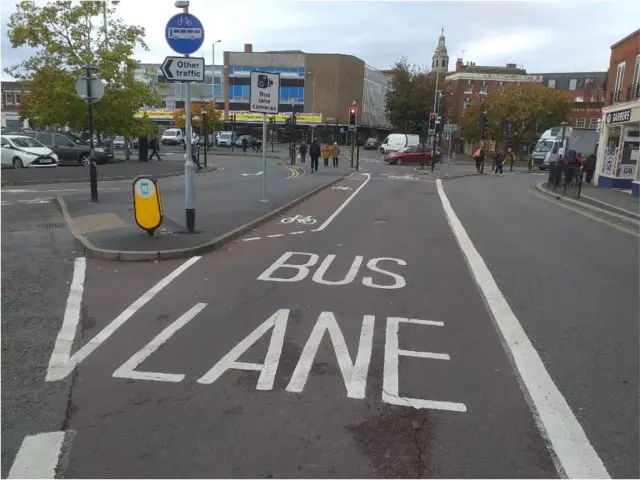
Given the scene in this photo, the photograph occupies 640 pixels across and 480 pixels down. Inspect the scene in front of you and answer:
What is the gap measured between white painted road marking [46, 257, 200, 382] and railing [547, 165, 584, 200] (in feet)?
58.3

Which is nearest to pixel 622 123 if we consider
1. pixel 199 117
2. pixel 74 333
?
pixel 74 333

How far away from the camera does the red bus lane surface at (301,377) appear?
3232 mm

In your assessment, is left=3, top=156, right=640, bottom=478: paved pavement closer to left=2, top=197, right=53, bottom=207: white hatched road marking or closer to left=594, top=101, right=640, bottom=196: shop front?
left=2, top=197, right=53, bottom=207: white hatched road marking

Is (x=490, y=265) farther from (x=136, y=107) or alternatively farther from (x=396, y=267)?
(x=136, y=107)

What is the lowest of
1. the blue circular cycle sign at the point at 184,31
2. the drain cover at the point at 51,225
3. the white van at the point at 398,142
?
the drain cover at the point at 51,225

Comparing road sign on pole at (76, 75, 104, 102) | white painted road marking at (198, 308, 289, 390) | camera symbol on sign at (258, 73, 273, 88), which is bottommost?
white painted road marking at (198, 308, 289, 390)

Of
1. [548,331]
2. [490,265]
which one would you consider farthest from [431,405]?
[490,265]

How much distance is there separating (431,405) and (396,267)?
14.0 feet

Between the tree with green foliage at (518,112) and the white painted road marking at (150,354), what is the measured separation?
184 feet

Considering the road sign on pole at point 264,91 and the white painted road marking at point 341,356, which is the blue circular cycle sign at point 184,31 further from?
the white painted road marking at point 341,356

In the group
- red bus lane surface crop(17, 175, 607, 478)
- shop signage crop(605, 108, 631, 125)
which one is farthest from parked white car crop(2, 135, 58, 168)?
shop signage crop(605, 108, 631, 125)

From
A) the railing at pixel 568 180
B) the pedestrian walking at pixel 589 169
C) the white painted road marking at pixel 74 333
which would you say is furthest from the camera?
the pedestrian walking at pixel 589 169

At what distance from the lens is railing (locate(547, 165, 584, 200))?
66.2 feet

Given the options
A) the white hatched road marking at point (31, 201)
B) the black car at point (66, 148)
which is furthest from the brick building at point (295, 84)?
the white hatched road marking at point (31, 201)
